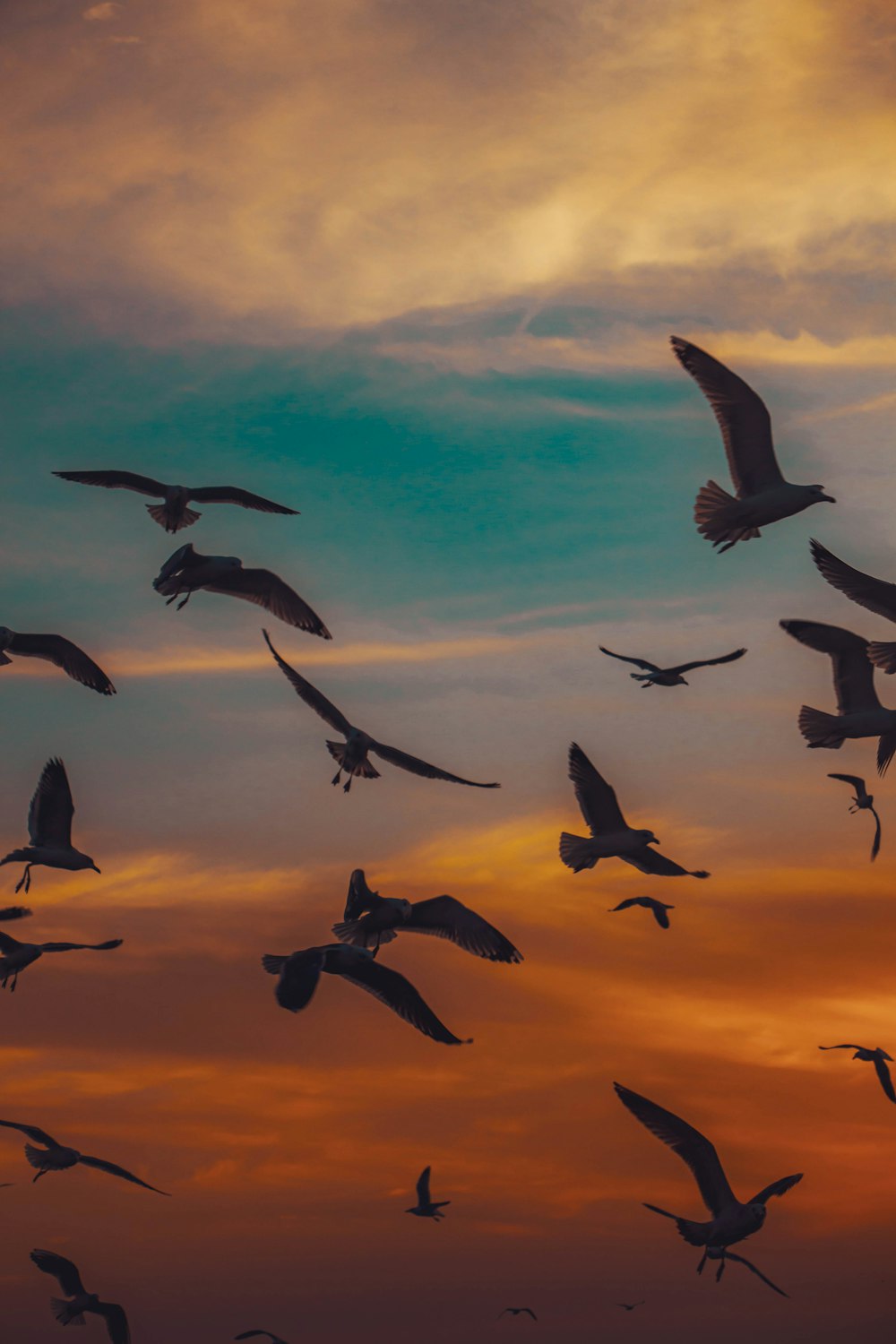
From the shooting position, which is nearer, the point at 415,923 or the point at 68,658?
the point at 415,923

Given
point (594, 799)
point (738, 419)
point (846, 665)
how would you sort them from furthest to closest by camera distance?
point (846, 665) → point (594, 799) → point (738, 419)

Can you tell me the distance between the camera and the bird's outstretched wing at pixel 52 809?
28.2 meters

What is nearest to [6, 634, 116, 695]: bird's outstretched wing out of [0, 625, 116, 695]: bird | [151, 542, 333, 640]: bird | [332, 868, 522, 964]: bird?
[0, 625, 116, 695]: bird

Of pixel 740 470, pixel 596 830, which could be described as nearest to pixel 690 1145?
pixel 596 830

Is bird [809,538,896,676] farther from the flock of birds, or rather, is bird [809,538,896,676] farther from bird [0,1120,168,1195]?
bird [0,1120,168,1195]

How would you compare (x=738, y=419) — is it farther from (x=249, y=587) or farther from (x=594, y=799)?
(x=249, y=587)

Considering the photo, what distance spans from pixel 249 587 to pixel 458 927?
7.72 m

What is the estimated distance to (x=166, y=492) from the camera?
26.2m

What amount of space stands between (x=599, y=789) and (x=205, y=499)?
8189 millimetres

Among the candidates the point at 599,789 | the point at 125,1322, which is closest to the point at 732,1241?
the point at 599,789

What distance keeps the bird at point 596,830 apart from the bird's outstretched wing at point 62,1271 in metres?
13.2

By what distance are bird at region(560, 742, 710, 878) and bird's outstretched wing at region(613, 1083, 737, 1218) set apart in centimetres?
421

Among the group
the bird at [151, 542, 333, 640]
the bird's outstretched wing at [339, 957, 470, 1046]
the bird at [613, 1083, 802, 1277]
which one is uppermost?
the bird at [151, 542, 333, 640]

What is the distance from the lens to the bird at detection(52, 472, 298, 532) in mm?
26281
